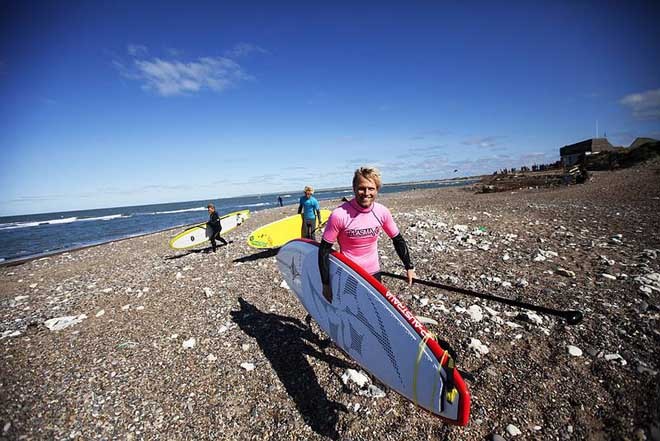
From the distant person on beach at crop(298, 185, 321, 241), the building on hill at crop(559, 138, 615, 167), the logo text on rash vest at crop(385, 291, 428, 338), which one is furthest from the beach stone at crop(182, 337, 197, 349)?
the building on hill at crop(559, 138, 615, 167)

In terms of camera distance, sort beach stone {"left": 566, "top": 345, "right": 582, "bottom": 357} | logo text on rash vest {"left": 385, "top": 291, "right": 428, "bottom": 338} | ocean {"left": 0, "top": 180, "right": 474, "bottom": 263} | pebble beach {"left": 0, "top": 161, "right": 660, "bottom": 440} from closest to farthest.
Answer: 1. logo text on rash vest {"left": 385, "top": 291, "right": 428, "bottom": 338}
2. pebble beach {"left": 0, "top": 161, "right": 660, "bottom": 440}
3. beach stone {"left": 566, "top": 345, "right": 582, "bottom": 357}
4. ocean {"left": 0, "top": 180, "right": 474, "bottom": 263}

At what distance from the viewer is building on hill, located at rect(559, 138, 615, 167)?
186ft

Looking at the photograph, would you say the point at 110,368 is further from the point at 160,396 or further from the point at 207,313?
the point at 207,313

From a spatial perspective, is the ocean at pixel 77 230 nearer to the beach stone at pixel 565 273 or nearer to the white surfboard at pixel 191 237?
the white surfboard at pixel 191 237

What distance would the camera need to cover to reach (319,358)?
436cm

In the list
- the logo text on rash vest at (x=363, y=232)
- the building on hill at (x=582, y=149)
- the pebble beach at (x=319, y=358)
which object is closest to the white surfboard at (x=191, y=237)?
the pebble beach at (x=319, y=358)

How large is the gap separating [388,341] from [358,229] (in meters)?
1.33

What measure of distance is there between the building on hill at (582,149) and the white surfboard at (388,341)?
68.8 meters

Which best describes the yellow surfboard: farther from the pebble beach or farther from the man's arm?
the man's arm

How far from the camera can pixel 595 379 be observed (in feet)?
11.0

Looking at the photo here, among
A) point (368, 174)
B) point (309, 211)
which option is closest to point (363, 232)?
point (368, 174)

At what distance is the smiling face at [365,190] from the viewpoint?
3252 mm

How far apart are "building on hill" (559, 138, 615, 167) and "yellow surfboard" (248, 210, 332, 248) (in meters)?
64.5

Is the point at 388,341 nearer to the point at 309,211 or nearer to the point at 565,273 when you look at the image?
the point at 565,273
